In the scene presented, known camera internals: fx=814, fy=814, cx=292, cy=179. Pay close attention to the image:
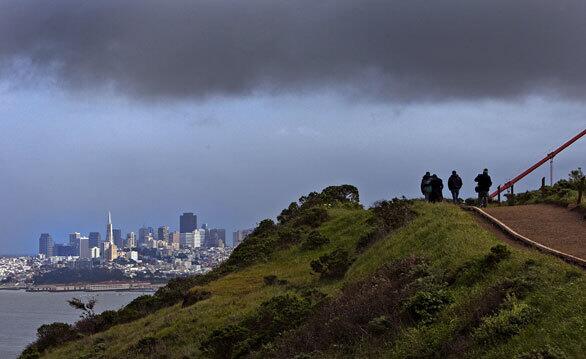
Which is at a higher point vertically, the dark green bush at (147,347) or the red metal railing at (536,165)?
the red metal railing at (536,165)

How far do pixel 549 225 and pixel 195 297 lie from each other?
47.5 ft

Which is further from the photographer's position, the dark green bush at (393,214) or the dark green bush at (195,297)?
the dark green bush at (195,297)

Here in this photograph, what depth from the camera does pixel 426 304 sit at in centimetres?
1725

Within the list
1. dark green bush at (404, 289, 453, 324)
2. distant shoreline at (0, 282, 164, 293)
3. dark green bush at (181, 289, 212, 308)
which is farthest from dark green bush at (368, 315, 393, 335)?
distant shoreline at (0, 282, 164, 293)

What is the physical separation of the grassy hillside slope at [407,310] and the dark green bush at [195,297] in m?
0.47

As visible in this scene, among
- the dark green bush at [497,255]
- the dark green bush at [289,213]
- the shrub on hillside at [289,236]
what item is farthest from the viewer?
the dark green bush at [289,213]

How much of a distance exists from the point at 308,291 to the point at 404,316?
9.24m

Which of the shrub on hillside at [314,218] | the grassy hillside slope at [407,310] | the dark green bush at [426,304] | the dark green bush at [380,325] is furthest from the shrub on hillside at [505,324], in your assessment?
the shrub on hillside at [314,218]

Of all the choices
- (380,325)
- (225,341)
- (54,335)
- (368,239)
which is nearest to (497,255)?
(380,325)

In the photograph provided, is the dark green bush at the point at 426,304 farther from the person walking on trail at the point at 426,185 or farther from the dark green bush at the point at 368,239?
the person walking on trail at the point at 426,185

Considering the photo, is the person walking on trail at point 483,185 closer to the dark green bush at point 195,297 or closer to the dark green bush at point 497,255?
the dark green bush at point 195,297

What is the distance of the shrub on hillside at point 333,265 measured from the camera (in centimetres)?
2881

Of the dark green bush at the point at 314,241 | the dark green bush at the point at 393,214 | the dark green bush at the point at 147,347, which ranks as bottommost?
the dark green bush at the point at 147,347

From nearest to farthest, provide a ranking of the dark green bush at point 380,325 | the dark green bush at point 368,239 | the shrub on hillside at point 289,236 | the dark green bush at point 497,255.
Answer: the dark green bush at point 380,325, the dark green bush at point 497,255, the dark green bush at point 368,239, the shrub on hillside at point 289,236
